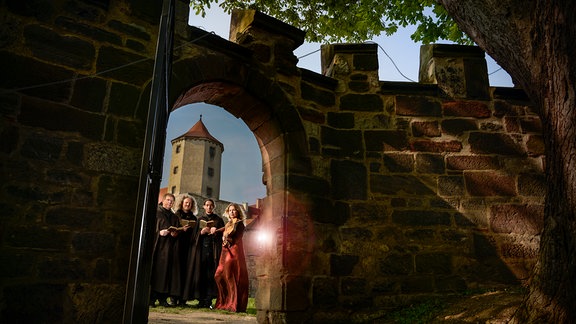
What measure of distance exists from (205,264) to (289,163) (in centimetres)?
287

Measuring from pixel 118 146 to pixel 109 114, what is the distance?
0.94ft

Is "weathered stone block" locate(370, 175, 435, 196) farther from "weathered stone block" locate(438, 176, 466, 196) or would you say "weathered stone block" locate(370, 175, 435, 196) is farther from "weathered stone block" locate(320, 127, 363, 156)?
"weathered stone block" locate(320, 127, 363, 156)

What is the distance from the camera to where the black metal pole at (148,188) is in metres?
2.50

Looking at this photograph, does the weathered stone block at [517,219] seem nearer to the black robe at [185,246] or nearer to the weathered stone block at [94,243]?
the weathered stone block at [94,243]

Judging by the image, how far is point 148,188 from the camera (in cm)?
284

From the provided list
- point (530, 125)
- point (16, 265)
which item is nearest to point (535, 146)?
point (530, 125)

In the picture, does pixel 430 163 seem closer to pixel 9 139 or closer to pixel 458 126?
pixel 458 126

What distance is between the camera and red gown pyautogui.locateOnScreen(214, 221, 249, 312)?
6.02 m

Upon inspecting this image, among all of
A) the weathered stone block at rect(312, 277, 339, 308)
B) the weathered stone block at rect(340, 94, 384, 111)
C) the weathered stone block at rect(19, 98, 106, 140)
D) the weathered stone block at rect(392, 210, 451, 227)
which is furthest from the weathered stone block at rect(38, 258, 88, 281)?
the weathered stone block at rect(340, 94, 384, 111)

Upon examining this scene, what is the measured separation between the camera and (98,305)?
321 centimetres

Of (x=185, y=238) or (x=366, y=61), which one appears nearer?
(x=366, y=61)

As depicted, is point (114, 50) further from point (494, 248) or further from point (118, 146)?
point (494, 248)

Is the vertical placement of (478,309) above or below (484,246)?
below

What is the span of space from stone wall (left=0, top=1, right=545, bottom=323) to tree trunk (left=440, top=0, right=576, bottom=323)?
1.89 metres
